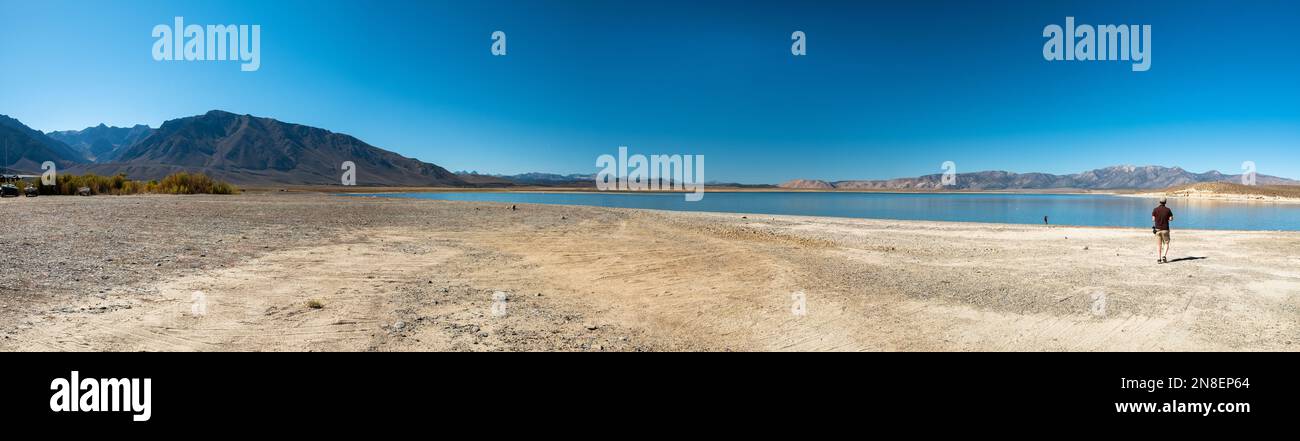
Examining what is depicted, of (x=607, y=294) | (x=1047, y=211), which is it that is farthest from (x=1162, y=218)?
(x=1047, y=211)

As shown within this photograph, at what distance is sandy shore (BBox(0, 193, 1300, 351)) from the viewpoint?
6160mm

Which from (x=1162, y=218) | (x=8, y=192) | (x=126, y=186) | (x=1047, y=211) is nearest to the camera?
(x=1162, y=218)

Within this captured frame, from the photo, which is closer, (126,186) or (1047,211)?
(126,186)

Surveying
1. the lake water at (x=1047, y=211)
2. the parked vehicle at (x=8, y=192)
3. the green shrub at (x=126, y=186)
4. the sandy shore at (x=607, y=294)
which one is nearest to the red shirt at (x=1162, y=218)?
the sandy shore at (x=607, y=294)

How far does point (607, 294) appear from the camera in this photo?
29.5 ft

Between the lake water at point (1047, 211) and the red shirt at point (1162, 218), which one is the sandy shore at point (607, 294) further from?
the lake water at point (1047, 211)

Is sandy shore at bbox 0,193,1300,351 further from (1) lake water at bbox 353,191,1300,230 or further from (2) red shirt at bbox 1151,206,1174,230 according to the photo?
(1) lake water at bbox 353,191,1300,230

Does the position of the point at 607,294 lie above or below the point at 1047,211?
below

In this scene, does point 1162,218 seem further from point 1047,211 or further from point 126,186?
point 126,186
